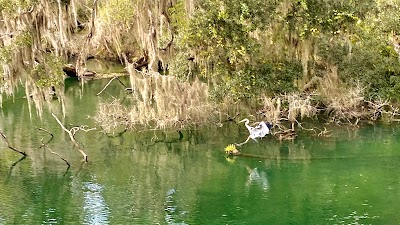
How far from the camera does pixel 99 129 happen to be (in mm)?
14516

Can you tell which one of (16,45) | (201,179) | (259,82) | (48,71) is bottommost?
(201,179)

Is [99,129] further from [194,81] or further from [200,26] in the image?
[200,26]

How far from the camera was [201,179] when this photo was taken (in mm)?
10844

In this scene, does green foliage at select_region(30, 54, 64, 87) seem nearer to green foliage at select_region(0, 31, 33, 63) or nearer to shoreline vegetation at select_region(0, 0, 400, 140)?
green foliage at select_region(0, 31, 33, 63)

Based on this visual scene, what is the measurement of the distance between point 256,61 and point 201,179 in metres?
4.03

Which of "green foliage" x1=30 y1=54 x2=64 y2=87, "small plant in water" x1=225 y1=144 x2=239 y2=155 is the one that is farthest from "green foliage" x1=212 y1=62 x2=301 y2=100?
"green foliage" x1=30 y1=54 x2=64 y2=87

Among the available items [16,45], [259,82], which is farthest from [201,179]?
[16,45]

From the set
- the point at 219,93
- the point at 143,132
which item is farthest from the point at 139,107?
the point at 219,93

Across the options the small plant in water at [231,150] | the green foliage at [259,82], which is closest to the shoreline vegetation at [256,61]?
the green foliage at [259,82]

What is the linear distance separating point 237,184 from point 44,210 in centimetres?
351

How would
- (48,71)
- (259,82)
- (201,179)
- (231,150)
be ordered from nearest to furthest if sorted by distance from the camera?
(48,71) < (201,179) < (231,150) < (259,82)

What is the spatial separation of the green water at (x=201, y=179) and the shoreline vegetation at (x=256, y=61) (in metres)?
0.64

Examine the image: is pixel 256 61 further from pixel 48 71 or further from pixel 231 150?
pixel 48 71

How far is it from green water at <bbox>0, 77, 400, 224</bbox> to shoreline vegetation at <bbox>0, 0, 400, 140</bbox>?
635mm
